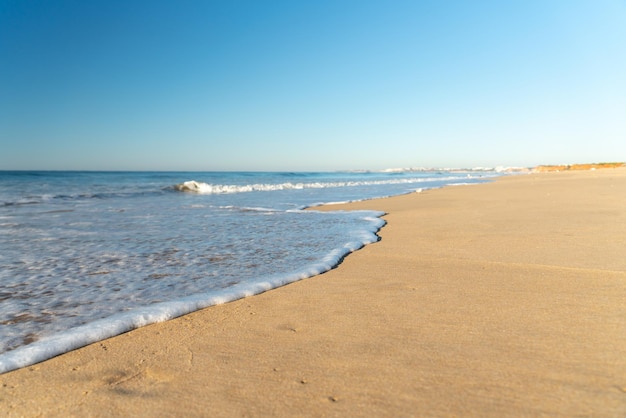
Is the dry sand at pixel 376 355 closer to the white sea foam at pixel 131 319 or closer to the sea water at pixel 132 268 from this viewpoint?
the white sea foam at pixel 131 319

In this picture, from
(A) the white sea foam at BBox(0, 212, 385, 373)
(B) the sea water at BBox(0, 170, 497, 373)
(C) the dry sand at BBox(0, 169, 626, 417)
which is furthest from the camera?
(B) the sea water at BBox(0, 170, 497, 373)

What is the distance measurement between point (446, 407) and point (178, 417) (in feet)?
3.50

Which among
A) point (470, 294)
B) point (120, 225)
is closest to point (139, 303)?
point (470, 294)

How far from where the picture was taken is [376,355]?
6.80 ft

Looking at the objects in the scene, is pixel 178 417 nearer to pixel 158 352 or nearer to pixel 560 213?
pixel 158 352

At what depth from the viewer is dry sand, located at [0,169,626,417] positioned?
Result: 1.66 metres

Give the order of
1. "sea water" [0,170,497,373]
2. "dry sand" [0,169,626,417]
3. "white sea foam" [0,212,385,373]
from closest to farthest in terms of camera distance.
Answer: "dry sand" [0,169,626,417] < "white sea foam" [0,212,385,373] < "sea water" [0,170,497,373]

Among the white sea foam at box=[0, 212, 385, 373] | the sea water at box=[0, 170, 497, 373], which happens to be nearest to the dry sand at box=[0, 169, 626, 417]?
the white sea foam at box=[0, 212, 385, 373]

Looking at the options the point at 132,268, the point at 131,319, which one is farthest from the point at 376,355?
the point at 132,268

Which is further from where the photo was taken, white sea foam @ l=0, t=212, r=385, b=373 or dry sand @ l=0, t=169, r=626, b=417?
white sea foam @ l=0, t=212, r=385, b=373

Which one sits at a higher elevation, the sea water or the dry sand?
the dry sand

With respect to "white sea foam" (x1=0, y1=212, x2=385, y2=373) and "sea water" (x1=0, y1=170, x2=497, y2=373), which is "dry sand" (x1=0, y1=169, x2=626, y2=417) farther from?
"sea water" (x1=0, y1=170, x2=497, y2=373)

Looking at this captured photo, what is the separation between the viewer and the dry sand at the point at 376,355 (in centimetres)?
166

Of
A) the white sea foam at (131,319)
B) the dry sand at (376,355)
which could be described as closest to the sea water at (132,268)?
A: the white sea foam at (131,319)
